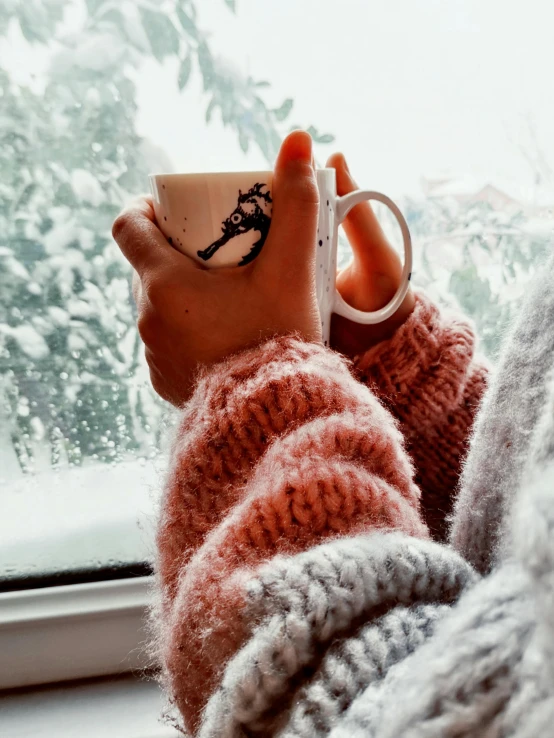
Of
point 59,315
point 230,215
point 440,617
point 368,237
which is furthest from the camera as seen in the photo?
point 59,315

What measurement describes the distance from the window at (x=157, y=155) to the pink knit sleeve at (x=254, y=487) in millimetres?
278

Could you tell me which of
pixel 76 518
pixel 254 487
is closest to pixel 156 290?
pixel 254 487

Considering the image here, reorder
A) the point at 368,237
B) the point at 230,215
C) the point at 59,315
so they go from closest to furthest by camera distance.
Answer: the point at 230,215 → the point at 368,237 → the point at 59,315

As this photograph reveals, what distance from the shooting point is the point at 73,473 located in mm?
643

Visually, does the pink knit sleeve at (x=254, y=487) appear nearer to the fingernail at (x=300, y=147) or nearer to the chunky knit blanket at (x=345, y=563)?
the chunky knit blanket at (x=345, y=563)

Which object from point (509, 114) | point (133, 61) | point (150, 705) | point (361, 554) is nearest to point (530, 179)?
point (509, 114)

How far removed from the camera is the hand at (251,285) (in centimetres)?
37

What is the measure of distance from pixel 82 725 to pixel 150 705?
6 centimetres

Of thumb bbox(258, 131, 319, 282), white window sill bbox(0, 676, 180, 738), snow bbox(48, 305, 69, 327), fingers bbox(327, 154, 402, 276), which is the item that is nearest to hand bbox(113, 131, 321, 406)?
thumb bbox(258, 131, 319, 282)

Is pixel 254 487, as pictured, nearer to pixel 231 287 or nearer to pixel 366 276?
pixel 231 287

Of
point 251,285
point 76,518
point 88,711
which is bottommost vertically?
point 88,711

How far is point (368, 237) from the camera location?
19.8 inches

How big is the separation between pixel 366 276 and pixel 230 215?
0.57 feet

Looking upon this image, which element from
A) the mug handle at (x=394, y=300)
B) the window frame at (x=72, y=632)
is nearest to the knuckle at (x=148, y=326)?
the mug handle at (x=394, y=300)
